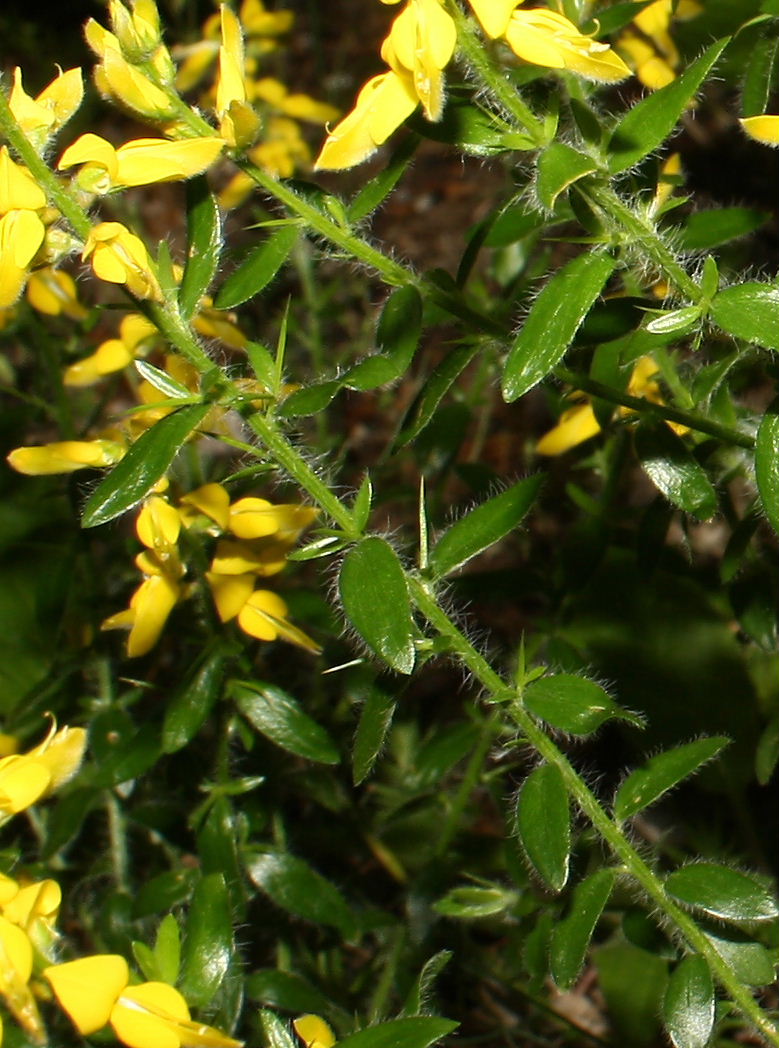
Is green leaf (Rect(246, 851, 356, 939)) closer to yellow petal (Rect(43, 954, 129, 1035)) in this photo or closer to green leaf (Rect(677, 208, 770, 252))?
yellow petal (Rect(43, 954, 129, 1035))

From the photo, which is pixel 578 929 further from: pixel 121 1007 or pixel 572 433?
pixel 572 433

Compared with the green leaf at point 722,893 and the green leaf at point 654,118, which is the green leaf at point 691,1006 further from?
the green leaf at point 654,118

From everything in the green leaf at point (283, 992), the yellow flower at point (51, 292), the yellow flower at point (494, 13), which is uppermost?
the yellow flower at point (494, 13)

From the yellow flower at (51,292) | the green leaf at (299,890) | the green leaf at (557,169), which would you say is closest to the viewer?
the green leaf at (557,169)

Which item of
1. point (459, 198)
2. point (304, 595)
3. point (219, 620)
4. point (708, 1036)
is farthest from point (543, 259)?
point (459, 198)

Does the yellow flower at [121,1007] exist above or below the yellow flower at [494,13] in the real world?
below

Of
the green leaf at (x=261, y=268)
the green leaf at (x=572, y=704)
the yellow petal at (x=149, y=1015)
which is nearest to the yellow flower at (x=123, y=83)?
the green leaf at (x=261, y=268)

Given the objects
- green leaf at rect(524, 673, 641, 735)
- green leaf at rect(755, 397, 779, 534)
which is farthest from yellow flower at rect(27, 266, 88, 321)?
green leaf at rect(755, 397, 779, 534)
